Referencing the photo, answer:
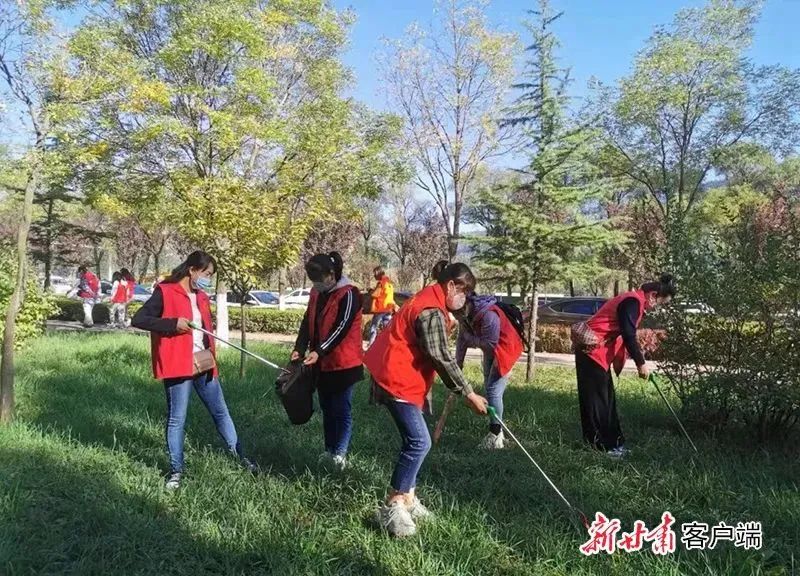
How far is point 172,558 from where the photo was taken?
3.27 meters

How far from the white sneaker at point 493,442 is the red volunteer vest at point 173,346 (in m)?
2.43

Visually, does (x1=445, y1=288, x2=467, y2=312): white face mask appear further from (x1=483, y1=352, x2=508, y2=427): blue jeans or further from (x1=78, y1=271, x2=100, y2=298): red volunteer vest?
(x1=78, y1=271, x2=100, y2=298): red volunteer vest

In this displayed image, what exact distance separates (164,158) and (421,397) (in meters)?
10.4

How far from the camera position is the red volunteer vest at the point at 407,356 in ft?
11.6

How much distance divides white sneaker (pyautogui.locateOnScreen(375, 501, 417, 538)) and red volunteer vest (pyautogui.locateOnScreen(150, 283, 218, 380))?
5.42 ft

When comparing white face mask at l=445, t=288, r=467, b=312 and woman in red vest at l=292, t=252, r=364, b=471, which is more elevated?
white face mask at l=445, t=288, r=467, b=312

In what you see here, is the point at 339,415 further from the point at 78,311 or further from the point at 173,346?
the point at 78,311

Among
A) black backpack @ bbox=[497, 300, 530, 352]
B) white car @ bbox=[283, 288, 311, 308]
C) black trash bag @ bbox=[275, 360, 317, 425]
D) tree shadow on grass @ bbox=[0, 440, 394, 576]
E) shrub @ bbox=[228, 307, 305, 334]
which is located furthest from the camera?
white car @ bbox=[283, 288, 311, 308]

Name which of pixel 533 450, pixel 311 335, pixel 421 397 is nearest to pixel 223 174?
pixel 311 335

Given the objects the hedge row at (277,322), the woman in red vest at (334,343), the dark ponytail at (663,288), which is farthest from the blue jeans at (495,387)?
the hedge row at (277,322)

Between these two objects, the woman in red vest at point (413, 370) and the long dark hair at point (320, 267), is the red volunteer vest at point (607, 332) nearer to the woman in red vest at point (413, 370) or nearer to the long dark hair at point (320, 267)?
the woman in red vest at point (413, 370)

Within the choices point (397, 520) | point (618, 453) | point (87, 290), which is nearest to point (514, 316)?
point (618, 453)

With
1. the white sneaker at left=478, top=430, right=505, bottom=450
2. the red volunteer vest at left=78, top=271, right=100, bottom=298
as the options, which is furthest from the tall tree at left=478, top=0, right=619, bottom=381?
the red volunteer vest at left=78, top=271, right=100, bottom=298

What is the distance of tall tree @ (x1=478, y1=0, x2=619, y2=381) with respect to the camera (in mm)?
9352
